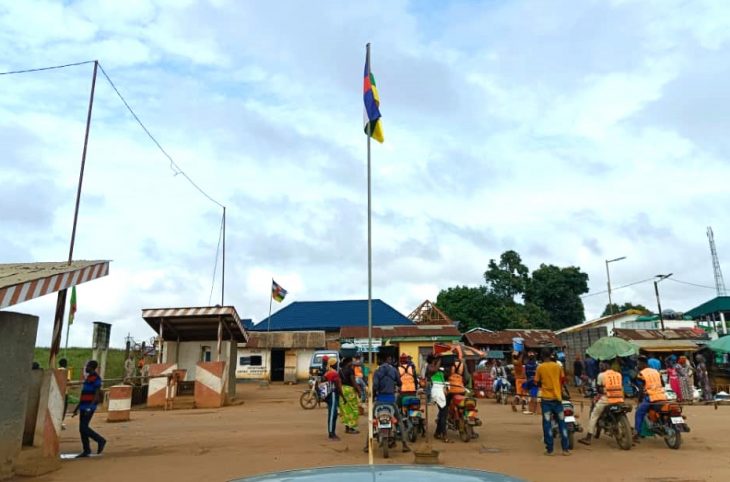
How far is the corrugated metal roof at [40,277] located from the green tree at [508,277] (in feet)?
178

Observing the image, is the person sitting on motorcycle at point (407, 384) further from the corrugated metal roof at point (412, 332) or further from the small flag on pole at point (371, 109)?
the corrugated metal roof at point (412, 332)

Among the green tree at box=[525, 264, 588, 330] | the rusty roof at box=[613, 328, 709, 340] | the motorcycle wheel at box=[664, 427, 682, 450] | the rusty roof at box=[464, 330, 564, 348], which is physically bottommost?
the motorcycle wheel at box=[664, 427, 682, 450]

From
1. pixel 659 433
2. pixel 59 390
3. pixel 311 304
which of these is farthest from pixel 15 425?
pixel 311 304

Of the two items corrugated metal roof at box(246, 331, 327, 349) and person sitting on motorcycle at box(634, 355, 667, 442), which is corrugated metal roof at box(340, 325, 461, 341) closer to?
corrugated metal roof at box(246, 331, 327, 349)

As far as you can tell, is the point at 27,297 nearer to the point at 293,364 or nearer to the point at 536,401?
the point at 536,401

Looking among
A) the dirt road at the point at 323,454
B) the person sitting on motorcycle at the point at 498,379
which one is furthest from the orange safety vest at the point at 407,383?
the person sitting on motorcycle at the point at 498,379

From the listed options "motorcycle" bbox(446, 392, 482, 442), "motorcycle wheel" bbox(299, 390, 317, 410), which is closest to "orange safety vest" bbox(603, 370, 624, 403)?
"motorcycle" bbox(446, 392, 482, 442)

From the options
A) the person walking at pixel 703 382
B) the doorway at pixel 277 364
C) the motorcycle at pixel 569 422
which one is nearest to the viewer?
the motorcycle at pixel 569 422

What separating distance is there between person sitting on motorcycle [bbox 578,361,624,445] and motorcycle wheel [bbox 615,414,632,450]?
1.08ft

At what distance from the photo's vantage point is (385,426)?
912 centimetres

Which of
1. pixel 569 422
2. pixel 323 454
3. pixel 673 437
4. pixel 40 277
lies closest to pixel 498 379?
pixel 673 437

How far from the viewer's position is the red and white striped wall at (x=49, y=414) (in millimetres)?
8297

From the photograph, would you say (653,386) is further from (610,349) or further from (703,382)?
(703,382)

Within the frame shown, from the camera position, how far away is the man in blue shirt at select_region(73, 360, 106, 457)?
9.62 metres
